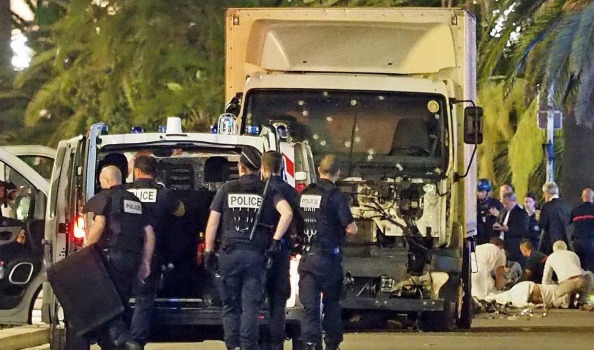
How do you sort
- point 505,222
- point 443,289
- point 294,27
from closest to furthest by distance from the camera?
point 443,289 < point 294,27 < point 505,222

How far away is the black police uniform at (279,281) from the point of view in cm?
1049

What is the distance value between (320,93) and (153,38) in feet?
24.7

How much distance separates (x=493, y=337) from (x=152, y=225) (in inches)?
215

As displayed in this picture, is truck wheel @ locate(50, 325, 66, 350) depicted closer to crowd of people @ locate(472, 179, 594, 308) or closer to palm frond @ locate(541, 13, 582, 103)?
crowd of people @ locate(472, 179, 594, 308)

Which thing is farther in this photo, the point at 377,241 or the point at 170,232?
the point at 377,241

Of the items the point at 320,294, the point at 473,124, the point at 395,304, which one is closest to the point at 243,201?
the point at 320,294

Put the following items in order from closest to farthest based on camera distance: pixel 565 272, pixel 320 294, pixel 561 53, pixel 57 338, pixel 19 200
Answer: pixel 57 338, pixel 320 294, pixel 19 200, pixel 561 53, pixel 565 272

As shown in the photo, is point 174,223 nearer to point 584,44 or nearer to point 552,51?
point 584,44

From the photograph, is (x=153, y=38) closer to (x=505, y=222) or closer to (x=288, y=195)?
(x=505, y=222)

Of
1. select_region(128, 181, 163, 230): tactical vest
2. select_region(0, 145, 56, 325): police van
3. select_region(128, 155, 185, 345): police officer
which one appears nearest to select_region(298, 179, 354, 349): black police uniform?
select_region(128, 155, 185, 345): police officer

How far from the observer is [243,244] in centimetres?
1038

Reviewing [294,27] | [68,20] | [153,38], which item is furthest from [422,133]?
[68,20]

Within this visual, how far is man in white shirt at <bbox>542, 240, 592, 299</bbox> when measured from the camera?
17953 millimetres

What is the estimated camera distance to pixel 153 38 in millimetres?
21688
